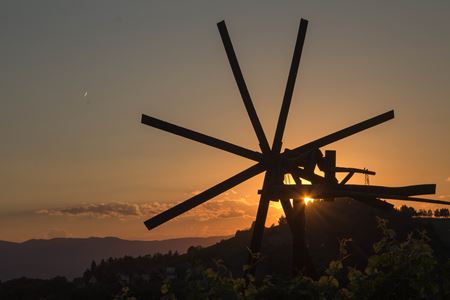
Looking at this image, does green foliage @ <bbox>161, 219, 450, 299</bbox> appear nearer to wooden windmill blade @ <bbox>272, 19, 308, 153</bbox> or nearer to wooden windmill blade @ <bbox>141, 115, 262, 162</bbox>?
wooden windmill blade @ <bbox>141, 115, 262, 162</bbox>

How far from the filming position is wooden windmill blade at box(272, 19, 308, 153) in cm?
1561

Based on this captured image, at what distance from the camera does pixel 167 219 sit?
1422cm

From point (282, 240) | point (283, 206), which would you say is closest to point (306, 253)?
point (283, 206)

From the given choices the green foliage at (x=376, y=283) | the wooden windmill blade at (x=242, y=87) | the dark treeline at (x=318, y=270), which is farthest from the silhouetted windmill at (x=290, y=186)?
the green foliage at (x=376, y=283)

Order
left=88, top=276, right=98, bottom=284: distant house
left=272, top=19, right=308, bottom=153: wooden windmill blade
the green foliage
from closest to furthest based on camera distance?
the green foliage → left=272, top=19, right=308, bottom=153: wooden windmill blade → left=88, top=276, right=98, bottom=284: distant house

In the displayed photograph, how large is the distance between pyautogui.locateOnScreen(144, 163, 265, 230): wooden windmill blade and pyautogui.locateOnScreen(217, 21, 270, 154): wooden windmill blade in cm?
59

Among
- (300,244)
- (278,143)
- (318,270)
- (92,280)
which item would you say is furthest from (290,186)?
(92,280)

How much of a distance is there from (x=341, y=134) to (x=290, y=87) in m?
1.69

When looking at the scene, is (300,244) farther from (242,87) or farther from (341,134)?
(242,87)

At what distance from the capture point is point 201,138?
610 inches

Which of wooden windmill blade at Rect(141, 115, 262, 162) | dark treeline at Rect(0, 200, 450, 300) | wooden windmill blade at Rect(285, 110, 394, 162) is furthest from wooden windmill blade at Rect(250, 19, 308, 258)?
dark treeline at Rect(0, 200, 450, 300)

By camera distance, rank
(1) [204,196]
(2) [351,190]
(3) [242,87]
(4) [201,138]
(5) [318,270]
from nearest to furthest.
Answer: (2) [351,190] < (1) [204,196] < (4) [201,138] < (3) [242,87] < (5) [318,270]

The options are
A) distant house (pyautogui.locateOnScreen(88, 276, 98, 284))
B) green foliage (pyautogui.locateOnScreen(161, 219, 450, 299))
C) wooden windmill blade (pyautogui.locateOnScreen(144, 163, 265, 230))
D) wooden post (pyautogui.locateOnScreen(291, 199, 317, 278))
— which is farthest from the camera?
distant house (pyautogui.locateOnScreen(88, 276, 98, 284))

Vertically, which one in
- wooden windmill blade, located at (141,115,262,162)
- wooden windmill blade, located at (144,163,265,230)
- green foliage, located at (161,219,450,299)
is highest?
wooden windmill blade, located at (141,115,262,162)
